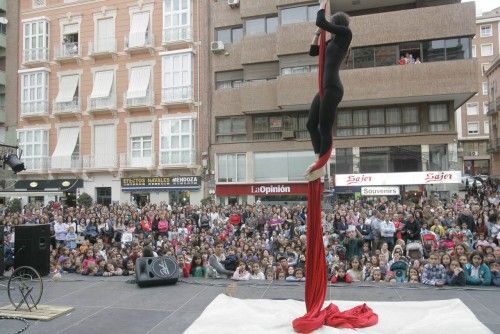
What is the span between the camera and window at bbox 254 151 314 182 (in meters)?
24.0

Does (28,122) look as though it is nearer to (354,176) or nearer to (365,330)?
(354,176)

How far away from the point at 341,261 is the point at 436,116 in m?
14.2

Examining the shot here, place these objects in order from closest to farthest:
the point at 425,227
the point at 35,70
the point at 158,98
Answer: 1. the point at 425,227
2. the point at 158,98
3. the point at 35,70

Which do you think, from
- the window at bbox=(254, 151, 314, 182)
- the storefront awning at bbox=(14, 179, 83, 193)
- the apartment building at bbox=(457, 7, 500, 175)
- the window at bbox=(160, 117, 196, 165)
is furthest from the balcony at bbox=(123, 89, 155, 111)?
→ the apartment building at bbox=(457, 7, 500, 175)

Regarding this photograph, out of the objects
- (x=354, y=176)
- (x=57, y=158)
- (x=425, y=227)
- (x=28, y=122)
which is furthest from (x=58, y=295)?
(x=28, y=122)

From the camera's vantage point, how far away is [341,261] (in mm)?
10898

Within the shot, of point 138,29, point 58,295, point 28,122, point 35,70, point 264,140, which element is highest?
point 138,29

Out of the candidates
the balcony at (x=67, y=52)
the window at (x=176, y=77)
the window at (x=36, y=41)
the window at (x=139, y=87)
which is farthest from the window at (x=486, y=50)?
the window at (x=36, y=41)

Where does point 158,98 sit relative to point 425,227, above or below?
above

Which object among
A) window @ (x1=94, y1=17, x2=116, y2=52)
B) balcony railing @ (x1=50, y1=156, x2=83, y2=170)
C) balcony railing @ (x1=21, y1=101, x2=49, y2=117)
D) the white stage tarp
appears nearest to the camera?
the white stage tarp

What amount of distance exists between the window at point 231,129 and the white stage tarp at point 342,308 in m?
18.3

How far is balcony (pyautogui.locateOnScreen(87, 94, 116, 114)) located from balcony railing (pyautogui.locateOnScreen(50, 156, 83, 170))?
3081 millimetres

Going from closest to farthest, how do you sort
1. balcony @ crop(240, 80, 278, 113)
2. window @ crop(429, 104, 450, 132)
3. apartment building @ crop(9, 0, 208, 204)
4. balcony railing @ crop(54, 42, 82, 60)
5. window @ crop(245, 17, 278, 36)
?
window @ crop(429, 104, 450, 132) < balcony @ crop(240, 80, 278, 113) < window @ crop(245, 17, 278, 36) < apartment building @ crop(9, 0, 208, 204) < balcony railing @ crop(54, 42, 82, 60)

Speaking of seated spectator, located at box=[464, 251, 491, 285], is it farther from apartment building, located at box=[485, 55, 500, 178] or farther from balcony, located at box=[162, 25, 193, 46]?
apartment building, located at box=[485, 55, 500, 178]
